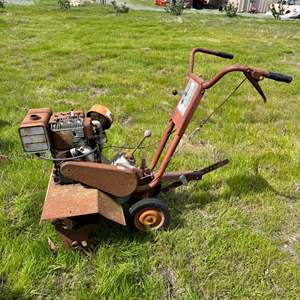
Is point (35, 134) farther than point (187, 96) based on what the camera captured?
No

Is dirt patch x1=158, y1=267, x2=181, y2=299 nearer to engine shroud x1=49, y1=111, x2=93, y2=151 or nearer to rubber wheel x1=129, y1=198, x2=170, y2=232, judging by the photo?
rubber wheel x1=129, y1=198, x2=170, y2=232

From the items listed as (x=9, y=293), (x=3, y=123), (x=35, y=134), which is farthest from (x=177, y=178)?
(x=3, y=123)

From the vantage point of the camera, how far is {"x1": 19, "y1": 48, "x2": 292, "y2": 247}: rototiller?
2766mm

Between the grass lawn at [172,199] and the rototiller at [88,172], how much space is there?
0.22 metres

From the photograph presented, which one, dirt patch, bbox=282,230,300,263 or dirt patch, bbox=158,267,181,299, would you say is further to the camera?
dirt patch, bbox=282,230,300,263

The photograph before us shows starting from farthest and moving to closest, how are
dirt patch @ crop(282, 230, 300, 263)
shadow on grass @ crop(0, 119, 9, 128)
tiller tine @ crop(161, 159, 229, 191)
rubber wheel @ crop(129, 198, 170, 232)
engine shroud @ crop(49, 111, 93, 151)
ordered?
1. shadow on grass @ crop(0, 119, 9, 128)
2. tiller tine @ crop(161, 159, 229, 191)
3. dirt patch @ crop(282, 230, 300, 263)
4. rubber wheel @ crop(129, 198, 170, 232)
5. engine shroud @ crop(49, 111, 93, 151)

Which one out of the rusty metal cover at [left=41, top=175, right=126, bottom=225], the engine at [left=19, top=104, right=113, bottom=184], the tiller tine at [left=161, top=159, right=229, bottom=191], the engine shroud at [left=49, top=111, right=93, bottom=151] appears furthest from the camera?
the tiller tine at [left=161, top=159, right=229, bottom=191]

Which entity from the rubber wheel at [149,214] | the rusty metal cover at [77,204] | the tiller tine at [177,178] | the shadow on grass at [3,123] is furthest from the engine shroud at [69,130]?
the shadow on grass at [3,123]

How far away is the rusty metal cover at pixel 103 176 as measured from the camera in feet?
9.38

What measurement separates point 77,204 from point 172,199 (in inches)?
47.4

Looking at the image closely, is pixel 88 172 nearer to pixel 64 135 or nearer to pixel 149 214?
pixel 64 135

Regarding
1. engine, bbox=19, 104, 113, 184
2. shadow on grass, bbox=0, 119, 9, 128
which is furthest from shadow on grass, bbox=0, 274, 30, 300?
shadow on grass, bbox=0, 119, 9, 128

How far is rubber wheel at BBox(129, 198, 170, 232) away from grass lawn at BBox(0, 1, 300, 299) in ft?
0.30

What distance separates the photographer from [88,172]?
2.87 m
